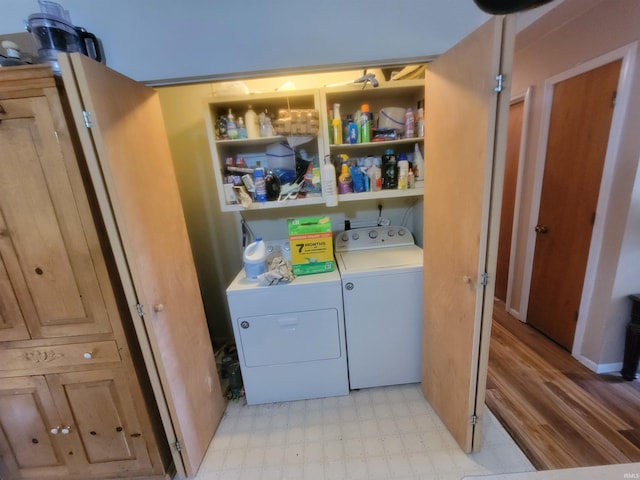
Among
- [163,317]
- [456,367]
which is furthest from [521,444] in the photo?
[163,317]

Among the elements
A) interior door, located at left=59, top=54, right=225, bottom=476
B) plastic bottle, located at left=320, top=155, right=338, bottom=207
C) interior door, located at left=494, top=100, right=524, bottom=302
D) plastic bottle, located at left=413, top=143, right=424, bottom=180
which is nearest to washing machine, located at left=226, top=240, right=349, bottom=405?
interior door, located at left=59, top=54, right=225, bottom=476

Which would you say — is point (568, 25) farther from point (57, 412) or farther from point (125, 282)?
point (57, 412)

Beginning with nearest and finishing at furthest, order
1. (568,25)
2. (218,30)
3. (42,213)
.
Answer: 1. (42,213)
2. (218,30)
3. (568,25)

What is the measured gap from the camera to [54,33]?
3.48 feet

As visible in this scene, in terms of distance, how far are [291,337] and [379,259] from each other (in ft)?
2.67

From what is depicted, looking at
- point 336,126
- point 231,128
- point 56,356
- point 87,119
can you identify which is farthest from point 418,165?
point 56,356

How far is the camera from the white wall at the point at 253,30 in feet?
3.85

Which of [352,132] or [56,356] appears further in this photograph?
[352,132]

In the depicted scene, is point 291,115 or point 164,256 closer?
point 164,256

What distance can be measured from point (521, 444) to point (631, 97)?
2.16 meters

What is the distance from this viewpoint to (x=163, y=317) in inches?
48.1

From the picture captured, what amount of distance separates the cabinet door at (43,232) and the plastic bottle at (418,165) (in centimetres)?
182

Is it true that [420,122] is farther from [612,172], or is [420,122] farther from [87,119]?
[87,119]

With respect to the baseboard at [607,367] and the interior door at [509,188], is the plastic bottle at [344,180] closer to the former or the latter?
the interior door at [509,188]
